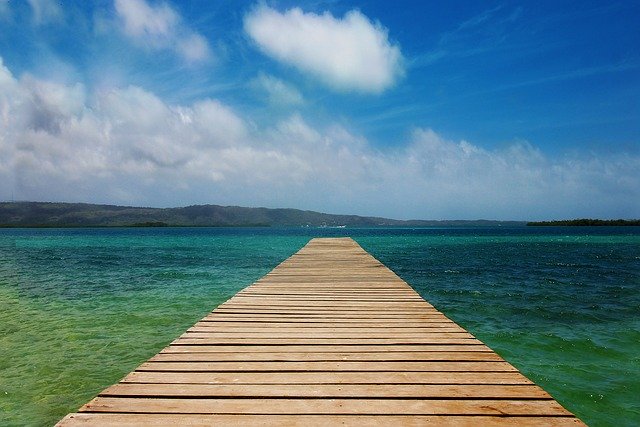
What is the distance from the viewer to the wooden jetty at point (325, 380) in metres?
2.41

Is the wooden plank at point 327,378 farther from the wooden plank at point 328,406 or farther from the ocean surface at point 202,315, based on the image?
the ocean surface at point 202,315

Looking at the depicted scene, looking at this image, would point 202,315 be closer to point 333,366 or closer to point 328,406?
point 333,366

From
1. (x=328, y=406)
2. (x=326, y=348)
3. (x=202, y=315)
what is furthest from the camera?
(x=202, y=315)

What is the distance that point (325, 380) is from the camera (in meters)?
2.94

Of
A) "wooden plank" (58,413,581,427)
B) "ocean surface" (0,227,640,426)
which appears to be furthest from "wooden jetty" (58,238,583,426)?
"ocean surface" (0,227,640,426)

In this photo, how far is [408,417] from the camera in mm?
2410

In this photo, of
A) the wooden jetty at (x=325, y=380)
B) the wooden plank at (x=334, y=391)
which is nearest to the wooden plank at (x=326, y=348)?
the wooden jetty at (x=325, y=380)

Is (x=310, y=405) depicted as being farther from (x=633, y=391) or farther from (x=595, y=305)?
(x=595, y=305)

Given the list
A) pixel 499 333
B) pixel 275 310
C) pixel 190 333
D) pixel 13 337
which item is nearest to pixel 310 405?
pixel 190 333

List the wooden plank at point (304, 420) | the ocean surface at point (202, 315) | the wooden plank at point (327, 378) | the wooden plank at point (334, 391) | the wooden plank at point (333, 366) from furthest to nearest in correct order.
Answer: the ocean surface at point (202, 315) < the wooden plank at point (333, 366) < the wooden plank at point (327, 378) < the wooden plank at point (334, 391) < the wooden plank at point (304, 420)

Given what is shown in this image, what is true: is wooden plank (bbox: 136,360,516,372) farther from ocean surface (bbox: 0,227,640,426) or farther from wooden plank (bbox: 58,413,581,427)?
ocean surface (bbox: 0,227,640,426)

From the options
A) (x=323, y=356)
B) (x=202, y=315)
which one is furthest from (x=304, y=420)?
(x=202, y=315)

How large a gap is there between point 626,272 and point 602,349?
51.3ft

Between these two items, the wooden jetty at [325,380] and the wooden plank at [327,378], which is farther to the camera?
the wooden plank at [327,378]
